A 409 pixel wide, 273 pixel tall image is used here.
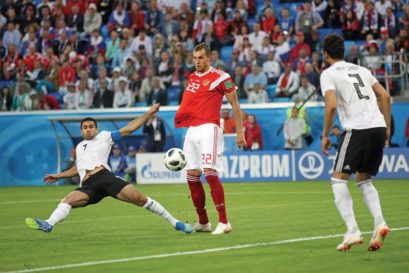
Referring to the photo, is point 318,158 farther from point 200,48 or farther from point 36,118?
point 200,48

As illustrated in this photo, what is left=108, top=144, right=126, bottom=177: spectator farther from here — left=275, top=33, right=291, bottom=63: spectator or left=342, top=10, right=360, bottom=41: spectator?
left=342, top=10, right=360, bottom=41: spectator

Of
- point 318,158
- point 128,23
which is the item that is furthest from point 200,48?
point 128,23

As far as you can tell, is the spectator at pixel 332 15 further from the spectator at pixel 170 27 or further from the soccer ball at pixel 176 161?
the soccer ball at pixel 176 161

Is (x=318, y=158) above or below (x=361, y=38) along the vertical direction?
below

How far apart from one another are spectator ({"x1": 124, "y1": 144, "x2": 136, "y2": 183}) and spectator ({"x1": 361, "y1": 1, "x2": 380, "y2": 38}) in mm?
7413

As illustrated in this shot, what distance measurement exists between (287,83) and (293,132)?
1557 millimetres

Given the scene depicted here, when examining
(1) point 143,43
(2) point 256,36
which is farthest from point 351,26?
(1) point 143,43

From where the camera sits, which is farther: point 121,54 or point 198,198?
point 121,54

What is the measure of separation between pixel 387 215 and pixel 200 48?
3.95 metres

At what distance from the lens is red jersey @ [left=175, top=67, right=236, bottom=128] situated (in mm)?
12734

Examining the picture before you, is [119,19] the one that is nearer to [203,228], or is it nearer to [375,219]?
[203,228]

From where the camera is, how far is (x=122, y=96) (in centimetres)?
2897

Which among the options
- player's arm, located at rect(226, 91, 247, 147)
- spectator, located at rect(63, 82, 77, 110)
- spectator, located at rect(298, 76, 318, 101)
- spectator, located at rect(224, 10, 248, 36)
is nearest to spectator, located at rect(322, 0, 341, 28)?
spectator, located at rect(224, 10, 248, 36)

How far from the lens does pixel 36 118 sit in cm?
2944
